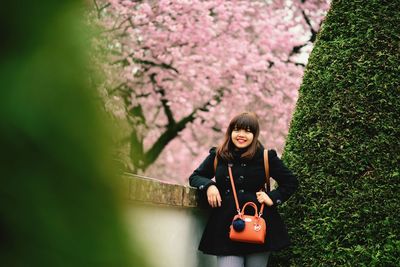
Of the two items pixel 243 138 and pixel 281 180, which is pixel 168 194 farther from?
pixel 281 180

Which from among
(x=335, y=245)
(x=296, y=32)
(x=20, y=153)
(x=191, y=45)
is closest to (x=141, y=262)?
(x=20, y=153)

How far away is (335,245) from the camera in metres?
3.67

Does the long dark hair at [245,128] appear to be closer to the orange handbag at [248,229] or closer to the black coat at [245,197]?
the black coat at [245,197]

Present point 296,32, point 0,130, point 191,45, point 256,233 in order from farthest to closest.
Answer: point 296,32, point 191,45, point 256,233, point 0,130

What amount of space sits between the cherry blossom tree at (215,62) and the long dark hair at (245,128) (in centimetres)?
673

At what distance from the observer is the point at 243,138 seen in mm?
3766

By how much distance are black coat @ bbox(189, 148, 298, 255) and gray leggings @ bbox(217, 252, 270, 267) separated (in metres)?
0.04

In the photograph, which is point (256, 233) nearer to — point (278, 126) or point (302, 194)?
point (302, 194)

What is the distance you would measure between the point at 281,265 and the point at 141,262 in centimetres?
383

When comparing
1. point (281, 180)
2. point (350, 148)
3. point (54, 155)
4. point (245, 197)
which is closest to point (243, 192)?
point (245, 197)

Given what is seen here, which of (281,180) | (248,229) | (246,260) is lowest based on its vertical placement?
(246,260)

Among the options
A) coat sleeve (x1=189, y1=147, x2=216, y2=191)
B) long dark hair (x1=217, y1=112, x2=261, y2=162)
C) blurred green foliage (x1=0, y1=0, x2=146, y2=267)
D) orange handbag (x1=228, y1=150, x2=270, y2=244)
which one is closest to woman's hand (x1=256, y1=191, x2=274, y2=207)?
orange handbag (x1=228, y1=150, x2=270, y2=244)

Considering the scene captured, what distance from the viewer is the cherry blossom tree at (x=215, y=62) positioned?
35.5 ft

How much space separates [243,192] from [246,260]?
45 cm
